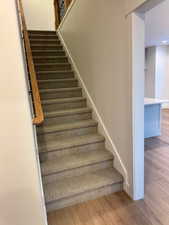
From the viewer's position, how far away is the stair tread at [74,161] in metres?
2.10

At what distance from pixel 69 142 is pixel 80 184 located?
2.06 ft

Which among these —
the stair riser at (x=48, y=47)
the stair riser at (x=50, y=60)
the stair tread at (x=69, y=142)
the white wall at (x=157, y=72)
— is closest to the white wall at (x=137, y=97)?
the stair tread at (x=69, y=142)

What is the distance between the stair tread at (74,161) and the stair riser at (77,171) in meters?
0.05

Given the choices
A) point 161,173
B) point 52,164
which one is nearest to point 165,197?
point 161,173

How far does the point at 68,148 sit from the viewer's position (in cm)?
238

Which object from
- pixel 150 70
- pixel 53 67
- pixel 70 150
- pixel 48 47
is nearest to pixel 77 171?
pixel 70 150

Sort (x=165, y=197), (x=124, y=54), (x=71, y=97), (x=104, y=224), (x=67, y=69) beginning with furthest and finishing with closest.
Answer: (x=67, y=69)
(x=71, y=97)
(x=165, y=197)
(x=124, y=54)
(x=104, y=224)

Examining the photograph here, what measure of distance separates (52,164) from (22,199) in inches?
41.2

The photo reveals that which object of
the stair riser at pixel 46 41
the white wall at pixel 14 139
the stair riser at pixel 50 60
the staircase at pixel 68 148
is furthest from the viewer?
the stair riser at pixel 46 41

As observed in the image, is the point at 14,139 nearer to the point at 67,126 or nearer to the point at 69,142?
the point at 69,142

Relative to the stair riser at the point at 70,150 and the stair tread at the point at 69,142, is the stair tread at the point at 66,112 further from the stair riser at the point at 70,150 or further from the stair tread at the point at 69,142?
the stair riser at the point at 70,150

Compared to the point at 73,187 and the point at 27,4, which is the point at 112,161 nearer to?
the point at 73,187

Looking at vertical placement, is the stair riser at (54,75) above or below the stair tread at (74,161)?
above

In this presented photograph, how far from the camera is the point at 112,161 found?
233 cm
